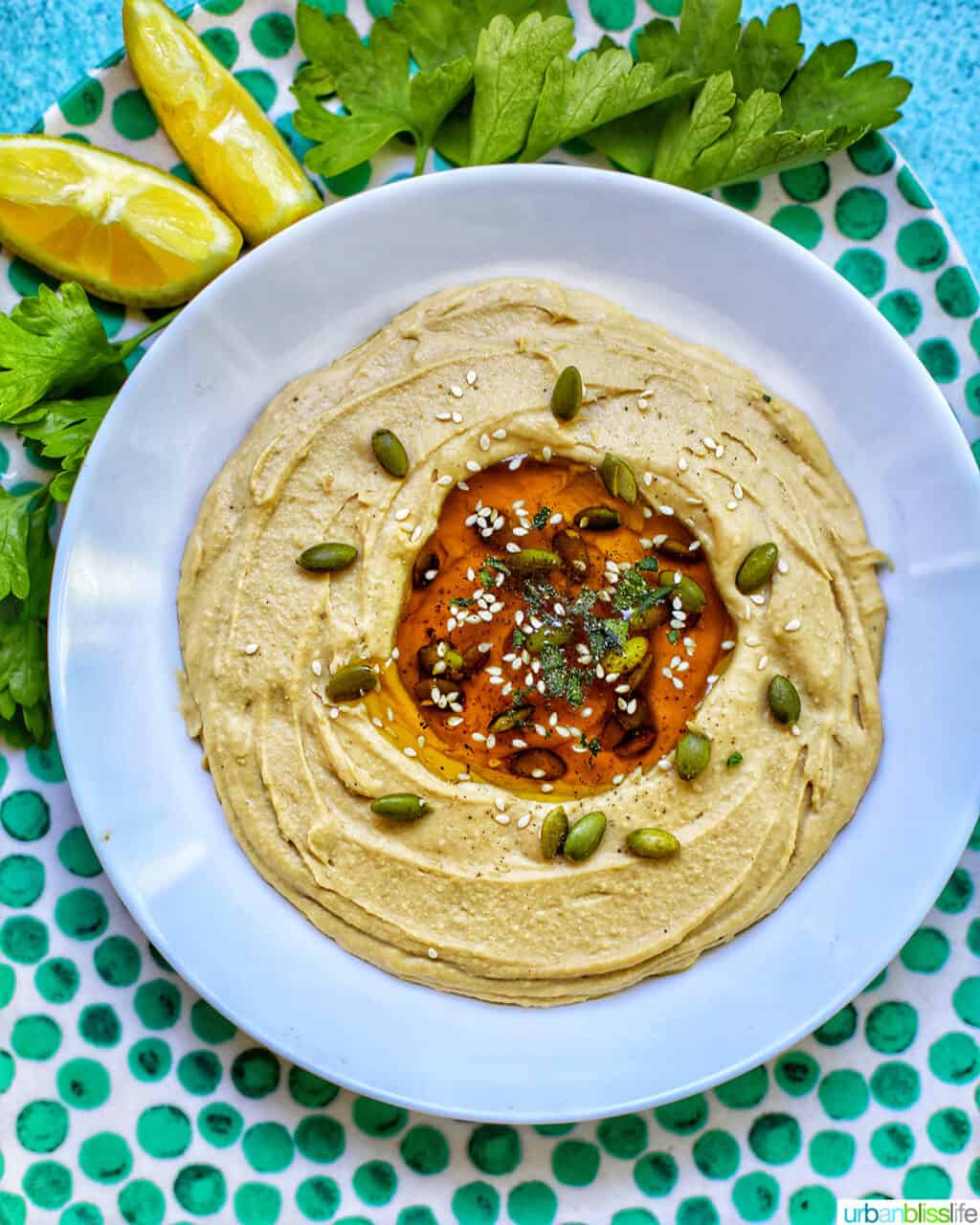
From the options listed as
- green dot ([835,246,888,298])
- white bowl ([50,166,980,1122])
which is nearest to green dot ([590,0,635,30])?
white bowl ([50,166,980,1122])

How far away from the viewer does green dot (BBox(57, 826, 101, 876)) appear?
312 cm

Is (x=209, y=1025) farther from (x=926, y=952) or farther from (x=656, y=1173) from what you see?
(x=926, y=952)

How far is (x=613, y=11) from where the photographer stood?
3090mm

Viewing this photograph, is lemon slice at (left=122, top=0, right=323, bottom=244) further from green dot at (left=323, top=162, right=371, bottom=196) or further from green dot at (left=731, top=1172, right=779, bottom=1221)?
green dot at (left=731, top=1172, right=779, bottom=1221)

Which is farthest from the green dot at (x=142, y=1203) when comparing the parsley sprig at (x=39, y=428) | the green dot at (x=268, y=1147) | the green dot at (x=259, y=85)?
the green dot at (x=259, y=85)

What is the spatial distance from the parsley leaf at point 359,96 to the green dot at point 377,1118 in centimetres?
255

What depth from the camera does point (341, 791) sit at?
2.87 meters

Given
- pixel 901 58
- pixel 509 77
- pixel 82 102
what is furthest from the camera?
pixel 901 58

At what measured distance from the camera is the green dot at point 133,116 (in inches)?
122

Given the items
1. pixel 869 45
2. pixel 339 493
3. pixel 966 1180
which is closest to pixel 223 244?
→ pixel 339 493

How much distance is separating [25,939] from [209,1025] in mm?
565

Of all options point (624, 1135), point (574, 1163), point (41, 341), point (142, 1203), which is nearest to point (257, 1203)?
point (142, 1203)

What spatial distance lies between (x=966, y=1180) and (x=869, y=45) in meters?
3.24

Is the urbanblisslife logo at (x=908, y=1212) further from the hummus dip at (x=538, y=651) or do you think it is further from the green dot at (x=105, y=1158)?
the green dot at (x=105, y=1158)
